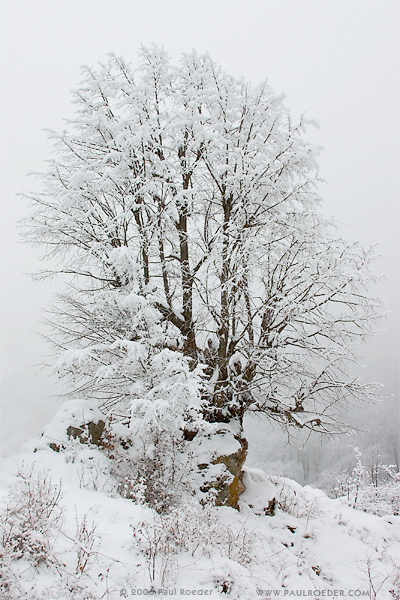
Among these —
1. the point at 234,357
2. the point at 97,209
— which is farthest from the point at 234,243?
the point at 97,209

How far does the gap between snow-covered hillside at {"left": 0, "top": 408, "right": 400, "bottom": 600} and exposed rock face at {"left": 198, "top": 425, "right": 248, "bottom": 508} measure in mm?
304

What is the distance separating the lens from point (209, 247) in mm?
7996

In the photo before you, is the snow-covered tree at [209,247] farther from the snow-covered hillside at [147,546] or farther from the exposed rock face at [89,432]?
the snow-covered hillside at [147,546]

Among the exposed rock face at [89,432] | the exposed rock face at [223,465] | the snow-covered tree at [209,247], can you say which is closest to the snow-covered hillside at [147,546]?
the exposed rock face at [89,432]

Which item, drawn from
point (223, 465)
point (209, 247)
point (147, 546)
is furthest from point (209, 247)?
point (147, 546)

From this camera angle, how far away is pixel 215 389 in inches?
316

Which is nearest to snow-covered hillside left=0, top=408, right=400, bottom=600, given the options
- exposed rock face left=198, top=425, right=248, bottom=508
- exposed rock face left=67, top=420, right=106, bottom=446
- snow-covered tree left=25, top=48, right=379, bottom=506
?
exposed rock face left=67, top=420, right=106, bottom=446

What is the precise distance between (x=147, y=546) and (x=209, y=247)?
581 cm

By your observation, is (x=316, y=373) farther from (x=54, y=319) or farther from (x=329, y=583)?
(x=54, y=319)

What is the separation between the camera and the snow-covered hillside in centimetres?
308

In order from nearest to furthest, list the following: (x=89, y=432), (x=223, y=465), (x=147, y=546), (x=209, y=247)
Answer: (x=147, y=546) < (x=89, y=432) < (x=223, y=465) < (x=209, y=247)

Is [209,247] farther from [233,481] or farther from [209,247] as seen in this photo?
[233,481]

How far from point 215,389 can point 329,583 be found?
13.0ft

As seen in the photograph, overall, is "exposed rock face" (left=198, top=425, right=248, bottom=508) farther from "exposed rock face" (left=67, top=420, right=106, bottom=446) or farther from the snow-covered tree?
"exposed rock face" (left=67, top=420, right=106, bottom=446)
